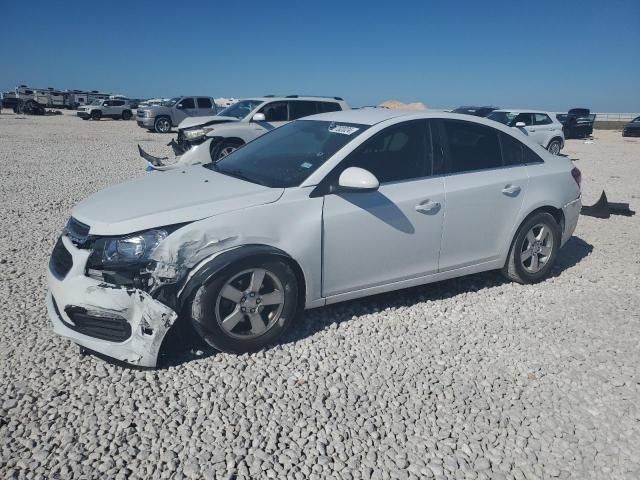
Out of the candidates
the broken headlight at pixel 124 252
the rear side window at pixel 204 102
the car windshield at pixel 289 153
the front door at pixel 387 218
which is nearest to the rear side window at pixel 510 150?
the front door at pixel 387 218

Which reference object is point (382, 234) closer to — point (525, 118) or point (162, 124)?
point (525, 118)

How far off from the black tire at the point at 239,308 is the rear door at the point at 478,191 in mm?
1490

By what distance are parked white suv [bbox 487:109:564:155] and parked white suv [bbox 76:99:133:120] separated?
29030 mm

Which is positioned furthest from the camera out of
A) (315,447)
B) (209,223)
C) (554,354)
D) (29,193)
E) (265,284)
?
(29,193)

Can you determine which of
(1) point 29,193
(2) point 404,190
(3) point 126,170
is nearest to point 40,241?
(1) point 29,193

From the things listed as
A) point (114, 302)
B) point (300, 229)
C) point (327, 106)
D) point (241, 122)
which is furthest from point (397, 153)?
point (327, 106)

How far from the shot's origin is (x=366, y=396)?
3094 millimetres

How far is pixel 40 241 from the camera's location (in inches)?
231

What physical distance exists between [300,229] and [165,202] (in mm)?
935

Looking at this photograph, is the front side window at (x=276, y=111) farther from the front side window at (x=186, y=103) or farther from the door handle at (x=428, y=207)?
the front side window at (x=186, y=103)

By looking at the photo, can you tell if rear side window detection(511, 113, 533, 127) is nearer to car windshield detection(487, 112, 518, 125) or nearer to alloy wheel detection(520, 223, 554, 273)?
car windshield detection(487, 112, 518, 125)

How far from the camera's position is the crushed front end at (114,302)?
3086 millimetres

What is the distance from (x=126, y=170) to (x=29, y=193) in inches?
128

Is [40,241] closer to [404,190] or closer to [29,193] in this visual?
[29,193]
